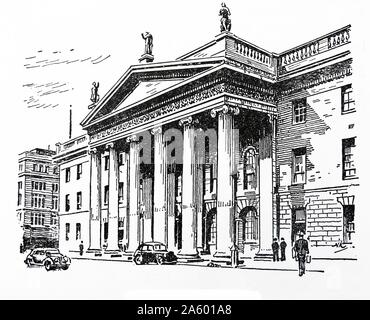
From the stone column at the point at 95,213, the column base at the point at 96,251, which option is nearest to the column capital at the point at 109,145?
the stone column at the point at 95,213

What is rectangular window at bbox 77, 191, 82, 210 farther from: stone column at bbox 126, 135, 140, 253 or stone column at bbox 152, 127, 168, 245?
stone column at bbox 152, 127, 168, 245

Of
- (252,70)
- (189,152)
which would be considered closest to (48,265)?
(189,152)

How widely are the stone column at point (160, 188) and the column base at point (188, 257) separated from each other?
633 millimetres

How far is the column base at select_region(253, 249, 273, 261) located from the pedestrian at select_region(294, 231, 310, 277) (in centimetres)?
100

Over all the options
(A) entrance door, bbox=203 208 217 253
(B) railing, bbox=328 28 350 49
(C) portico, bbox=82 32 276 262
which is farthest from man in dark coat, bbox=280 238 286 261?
(B) railing, bbox=328 28 350 49

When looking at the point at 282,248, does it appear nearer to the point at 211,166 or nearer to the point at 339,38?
the point at 211,166

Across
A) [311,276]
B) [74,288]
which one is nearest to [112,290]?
[74,288]

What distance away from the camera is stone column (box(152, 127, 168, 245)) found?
18344 millimetres

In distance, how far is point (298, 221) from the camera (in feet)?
52.5

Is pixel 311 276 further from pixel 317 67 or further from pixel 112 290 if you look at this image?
pixel 317 67

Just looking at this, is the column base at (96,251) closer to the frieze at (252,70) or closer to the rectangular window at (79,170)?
the rectangular window at (79,170)

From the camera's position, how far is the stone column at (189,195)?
18047mm

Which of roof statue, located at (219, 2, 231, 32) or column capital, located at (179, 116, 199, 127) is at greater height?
roof statue, located at (219, 2, 231, 32)
